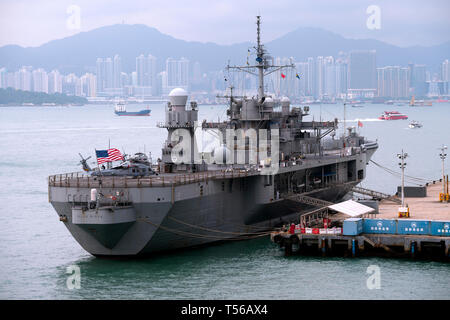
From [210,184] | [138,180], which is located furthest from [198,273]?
[210,184]

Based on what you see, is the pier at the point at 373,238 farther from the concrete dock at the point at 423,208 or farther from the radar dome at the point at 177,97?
the radar dome at the point at 177,97

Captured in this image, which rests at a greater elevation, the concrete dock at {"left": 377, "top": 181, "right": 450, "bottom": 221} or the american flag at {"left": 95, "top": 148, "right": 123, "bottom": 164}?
the american flag at {"left": 95, "top": 148, "right": 123, "bottom": 164}

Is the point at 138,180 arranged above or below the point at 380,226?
above

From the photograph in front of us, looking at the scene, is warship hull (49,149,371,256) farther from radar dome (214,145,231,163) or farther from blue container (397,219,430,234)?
blue container (397,219,430,234)

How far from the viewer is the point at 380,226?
126 ft

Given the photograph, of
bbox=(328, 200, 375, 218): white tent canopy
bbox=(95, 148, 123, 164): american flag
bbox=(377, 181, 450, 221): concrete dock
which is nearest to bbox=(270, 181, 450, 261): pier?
bbox=(328, 200, 375, 218): white tent canopy

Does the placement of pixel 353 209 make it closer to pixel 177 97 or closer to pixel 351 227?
pixel 351 227

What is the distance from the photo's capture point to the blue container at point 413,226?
37906mm

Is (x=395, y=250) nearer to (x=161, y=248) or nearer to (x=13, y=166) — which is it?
(x=161, y=248)

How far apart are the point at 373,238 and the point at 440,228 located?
3287 millimetres

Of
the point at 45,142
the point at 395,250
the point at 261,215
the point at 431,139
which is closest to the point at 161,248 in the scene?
the point at 261,215

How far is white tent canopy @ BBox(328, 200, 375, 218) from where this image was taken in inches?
1624

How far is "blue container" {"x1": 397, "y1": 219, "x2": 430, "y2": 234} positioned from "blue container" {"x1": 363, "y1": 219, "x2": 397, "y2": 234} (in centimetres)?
29
